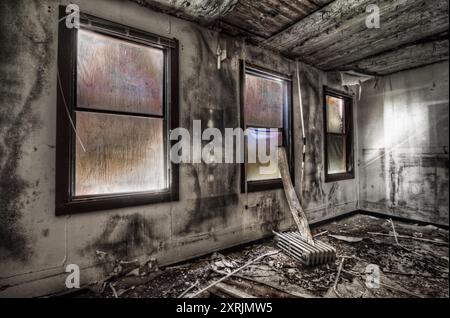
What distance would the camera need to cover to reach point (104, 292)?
2359mm

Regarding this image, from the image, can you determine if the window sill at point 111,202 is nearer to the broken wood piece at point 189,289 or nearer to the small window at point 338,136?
the broken wood piece at point 189,289

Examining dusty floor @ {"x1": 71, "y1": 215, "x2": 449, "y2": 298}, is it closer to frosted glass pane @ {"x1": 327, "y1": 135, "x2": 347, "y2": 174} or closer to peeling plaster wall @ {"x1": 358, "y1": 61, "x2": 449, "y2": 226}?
peeling plaster wall @ {"x1": 358, "y1": 61, "x2": 449, "y2": 226}

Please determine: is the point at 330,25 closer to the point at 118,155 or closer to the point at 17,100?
the point at 118,155

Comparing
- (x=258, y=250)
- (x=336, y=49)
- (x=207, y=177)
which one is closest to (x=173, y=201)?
(x=207, y=177)

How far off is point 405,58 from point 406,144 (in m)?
1.89

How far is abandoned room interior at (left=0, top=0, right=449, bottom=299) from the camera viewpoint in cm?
219

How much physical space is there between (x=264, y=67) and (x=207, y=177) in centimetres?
223

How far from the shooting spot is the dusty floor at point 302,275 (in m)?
2.41

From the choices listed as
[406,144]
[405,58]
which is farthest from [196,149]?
[406,144]

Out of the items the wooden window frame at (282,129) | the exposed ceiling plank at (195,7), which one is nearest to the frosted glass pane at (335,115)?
the wooden window frame at (282,129)

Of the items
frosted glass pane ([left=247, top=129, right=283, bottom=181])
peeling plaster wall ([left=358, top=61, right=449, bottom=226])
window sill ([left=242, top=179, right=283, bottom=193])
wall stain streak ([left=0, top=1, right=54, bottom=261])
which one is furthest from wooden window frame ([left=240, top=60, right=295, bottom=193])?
peeling plaster wall ([left=358, top=61, right=449, bottom=226])

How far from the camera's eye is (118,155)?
106 inches

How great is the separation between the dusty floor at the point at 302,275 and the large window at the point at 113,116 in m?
0.92

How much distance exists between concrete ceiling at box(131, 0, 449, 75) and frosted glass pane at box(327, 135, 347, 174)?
1845 millimetres
